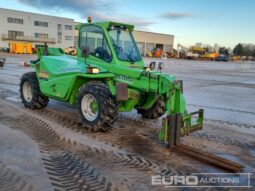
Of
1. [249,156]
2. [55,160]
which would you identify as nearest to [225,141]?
[249,156]

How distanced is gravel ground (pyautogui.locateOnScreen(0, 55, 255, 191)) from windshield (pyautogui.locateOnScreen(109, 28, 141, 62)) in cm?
160

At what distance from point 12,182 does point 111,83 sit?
308cm

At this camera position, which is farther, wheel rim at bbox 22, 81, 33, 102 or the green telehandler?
wheel rim at bbox 22, 81, 33, 102

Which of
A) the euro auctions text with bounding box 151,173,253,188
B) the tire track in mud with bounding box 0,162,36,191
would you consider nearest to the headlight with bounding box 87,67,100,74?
the tire track in mud with bounding box 0,162,36,191

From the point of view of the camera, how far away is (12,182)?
3926 millimetres

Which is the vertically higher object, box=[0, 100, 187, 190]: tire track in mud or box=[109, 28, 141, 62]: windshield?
box=[109, 28, 141, 62]: windshield

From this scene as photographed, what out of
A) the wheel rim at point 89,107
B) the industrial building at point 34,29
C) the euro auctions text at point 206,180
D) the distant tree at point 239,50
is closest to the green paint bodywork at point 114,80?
the wheel rim at point 89,107

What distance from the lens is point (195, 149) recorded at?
5.28 m

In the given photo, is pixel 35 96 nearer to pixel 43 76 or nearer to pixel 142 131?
pixel 43 76

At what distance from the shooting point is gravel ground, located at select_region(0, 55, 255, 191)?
13.4 feet

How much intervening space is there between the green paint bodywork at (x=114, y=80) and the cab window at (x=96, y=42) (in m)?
0.10

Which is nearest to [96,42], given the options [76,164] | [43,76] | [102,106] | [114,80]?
A: [114,80]

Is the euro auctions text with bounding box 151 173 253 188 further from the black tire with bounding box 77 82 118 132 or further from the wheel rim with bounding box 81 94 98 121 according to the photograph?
the wheel rim with bounding box 81 94 98 121

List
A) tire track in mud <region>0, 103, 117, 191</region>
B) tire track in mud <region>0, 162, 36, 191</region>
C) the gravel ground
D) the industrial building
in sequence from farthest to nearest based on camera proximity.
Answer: the industrial building, the gravel ground, tire track in mud <region>0, 103, 117, 191</region>, tire track in mud <region>0, 162, 36, 191</region>
